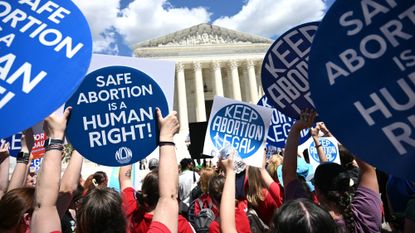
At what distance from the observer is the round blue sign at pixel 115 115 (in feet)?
8.11

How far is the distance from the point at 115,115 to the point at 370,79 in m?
1.84

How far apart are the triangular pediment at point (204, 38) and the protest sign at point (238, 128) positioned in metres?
42.3

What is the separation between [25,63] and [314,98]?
1.66 metres

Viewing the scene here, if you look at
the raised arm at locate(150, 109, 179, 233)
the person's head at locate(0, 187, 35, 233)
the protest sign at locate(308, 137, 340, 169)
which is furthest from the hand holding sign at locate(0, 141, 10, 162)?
the protest sign at locate(308, 137, 340, 169)

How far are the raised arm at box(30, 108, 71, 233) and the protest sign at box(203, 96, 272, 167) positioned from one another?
2.04 metres

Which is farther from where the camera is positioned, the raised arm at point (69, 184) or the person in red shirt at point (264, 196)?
the person in red shirt at point (264, 196)

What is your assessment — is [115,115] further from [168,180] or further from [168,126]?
[168,180]

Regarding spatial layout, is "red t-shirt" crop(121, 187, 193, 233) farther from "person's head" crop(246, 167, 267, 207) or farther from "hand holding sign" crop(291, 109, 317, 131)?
"hand holding sign" crop(291, 109, 317, 131)

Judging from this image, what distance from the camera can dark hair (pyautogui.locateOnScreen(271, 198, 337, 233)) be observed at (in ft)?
5.00

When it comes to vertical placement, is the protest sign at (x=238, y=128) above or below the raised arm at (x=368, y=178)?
above

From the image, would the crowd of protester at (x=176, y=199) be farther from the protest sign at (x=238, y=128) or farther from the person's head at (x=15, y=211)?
the protest sign at (x=238, y=128)

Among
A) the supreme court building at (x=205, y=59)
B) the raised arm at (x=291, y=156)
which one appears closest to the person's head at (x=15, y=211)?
the raised arm at (x=291, y=156)

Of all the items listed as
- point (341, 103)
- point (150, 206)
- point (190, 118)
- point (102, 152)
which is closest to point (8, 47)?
point (102, 152)

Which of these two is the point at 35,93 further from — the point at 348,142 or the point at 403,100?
the point at 403,100
